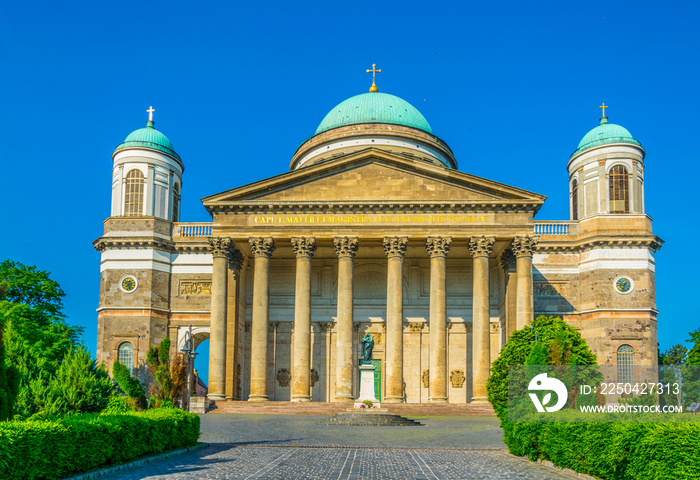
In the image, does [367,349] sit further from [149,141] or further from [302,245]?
[149,141]

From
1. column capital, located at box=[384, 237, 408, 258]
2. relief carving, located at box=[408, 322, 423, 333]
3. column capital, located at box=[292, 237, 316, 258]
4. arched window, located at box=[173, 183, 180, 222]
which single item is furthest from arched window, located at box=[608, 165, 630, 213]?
arched window, located at box=[173, 183, 180, 222]

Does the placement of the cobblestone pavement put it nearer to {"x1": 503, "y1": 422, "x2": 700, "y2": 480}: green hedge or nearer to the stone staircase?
{"x1": 503, "y1": 422, "x2": 700, "y2": 480}: green hedge

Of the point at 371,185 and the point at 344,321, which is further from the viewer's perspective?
the point at 371,185

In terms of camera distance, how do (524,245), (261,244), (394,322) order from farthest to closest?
(261,244), (524,245), (394,322)

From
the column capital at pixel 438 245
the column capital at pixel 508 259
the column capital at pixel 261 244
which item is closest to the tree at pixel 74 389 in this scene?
the column capital at pixel 261 244

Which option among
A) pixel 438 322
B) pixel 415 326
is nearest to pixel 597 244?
pixel 415 326

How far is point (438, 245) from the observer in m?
51.5

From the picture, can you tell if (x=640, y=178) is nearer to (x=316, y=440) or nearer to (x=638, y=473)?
(x=316, y=440)

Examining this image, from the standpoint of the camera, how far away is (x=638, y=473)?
15.5 metres

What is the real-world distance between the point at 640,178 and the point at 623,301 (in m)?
9.49

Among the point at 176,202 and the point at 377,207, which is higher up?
the point at 176,202

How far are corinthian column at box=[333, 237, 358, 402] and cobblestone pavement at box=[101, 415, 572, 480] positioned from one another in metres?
11.3

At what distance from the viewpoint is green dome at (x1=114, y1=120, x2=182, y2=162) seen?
61.0 meters

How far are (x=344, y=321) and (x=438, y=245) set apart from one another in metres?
7.59
